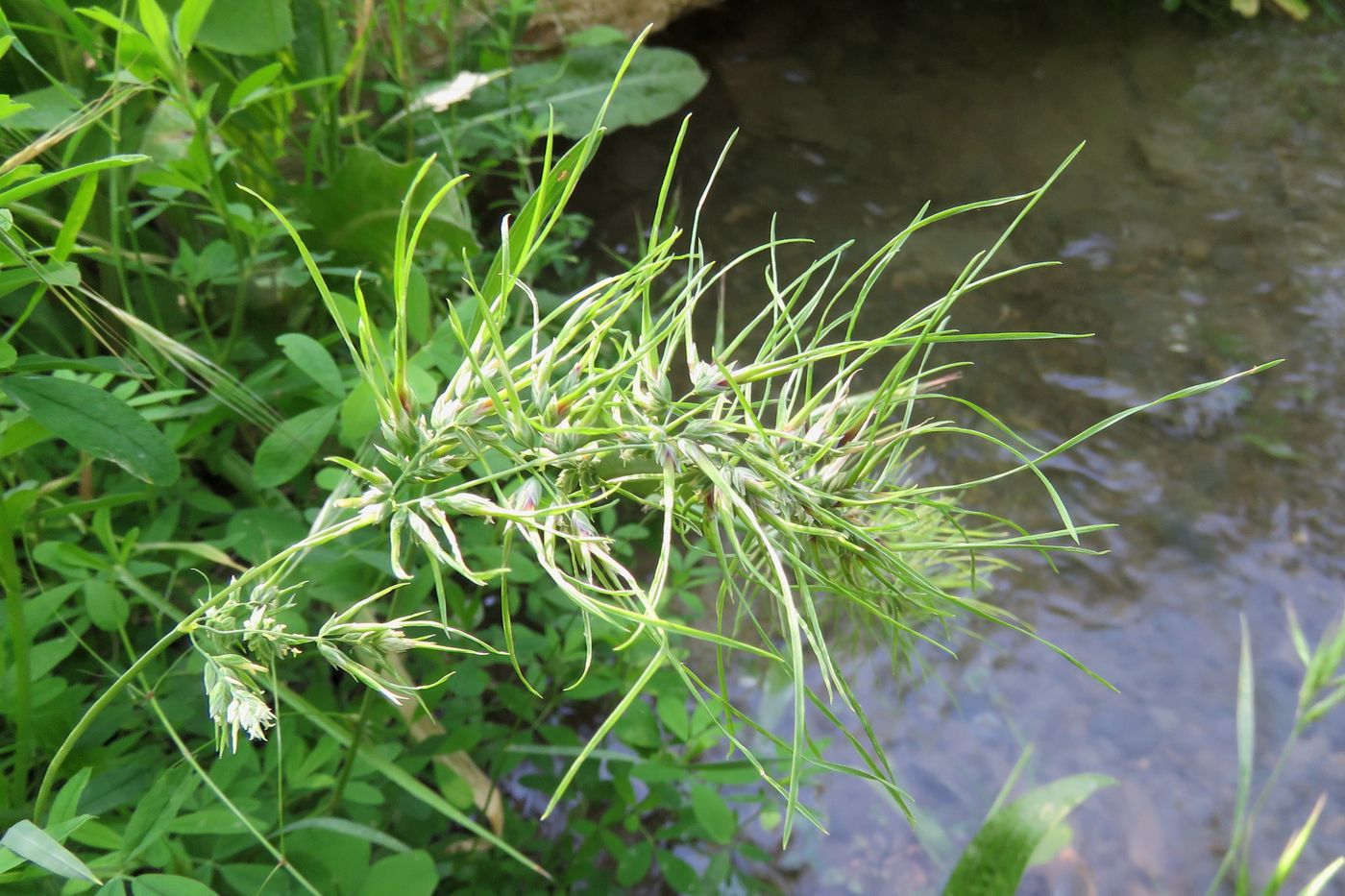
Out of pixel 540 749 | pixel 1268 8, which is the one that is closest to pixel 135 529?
pixel 540 749

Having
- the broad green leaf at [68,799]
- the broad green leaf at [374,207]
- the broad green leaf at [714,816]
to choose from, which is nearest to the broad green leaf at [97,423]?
the broad green leaf at [68,799]

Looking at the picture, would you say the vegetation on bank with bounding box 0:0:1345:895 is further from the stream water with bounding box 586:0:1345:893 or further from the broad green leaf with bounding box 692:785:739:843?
the stream water with bounding box 586:0:1345:893

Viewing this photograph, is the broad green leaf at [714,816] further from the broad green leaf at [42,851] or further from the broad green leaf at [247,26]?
the broad green leaf at [247,26]

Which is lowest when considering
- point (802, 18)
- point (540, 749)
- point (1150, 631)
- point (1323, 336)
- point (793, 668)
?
point (1150, 631)

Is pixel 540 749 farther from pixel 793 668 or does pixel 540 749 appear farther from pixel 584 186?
pixel 584 186

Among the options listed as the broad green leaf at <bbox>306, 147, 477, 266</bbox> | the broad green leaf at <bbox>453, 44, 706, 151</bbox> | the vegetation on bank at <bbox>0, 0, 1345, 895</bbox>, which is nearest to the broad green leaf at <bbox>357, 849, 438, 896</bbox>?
the vegetation on bank at <bbox>0, 0, 1345, 895</bbox>

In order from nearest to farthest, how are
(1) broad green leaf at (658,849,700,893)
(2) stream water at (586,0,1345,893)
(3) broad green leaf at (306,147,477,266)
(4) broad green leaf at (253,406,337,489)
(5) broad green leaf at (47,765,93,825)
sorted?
(5) broad green leaf at (47,765,93,825) → (4) broad green leaf at (253,406,337,489) → (1) broad green leaf at (658,849,700,893) → (3) broad green leaf at (306,147,477,266) → (2) stream water at (586,0,1345,893)

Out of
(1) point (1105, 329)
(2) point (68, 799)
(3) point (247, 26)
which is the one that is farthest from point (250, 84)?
(1) point (1105, 329)
